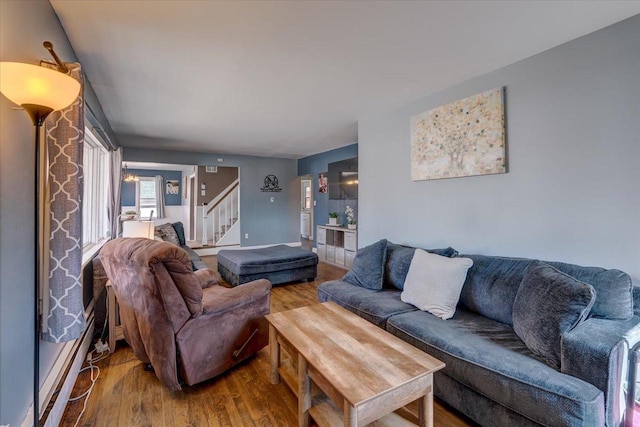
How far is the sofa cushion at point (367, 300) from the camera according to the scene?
230 centimetres

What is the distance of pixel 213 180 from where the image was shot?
8852 millimetres

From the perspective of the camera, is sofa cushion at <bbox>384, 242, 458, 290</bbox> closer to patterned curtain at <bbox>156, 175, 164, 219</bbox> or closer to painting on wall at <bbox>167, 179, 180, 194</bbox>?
patterned curtain at <bbox>156, 175, 164, 219</bbox>

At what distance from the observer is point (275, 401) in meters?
1.90

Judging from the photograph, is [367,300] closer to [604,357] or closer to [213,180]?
[604,357]

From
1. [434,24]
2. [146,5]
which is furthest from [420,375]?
[146,5]

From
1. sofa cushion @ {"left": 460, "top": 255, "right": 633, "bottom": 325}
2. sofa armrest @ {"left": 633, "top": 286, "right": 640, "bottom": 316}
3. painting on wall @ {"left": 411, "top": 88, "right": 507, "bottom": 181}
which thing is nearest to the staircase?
painting on wall @ {"left": 411, "top": 88, "right": 507, "bottom": 181}

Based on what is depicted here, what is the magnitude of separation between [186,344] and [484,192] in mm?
2749

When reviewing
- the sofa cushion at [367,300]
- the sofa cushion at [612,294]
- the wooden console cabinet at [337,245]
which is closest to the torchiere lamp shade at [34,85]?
the sofa cushion at [367,300]

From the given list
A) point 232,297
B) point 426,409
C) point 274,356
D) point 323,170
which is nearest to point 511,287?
point 426,409

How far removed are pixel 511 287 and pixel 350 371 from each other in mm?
1433

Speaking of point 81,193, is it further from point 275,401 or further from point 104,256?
point 275,401

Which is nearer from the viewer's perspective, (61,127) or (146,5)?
(61,127)

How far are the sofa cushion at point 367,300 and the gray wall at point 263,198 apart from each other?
4.78 m

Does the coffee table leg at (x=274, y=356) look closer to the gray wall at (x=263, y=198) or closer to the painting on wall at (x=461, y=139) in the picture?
the painting on wall at (x=461, y=139)
